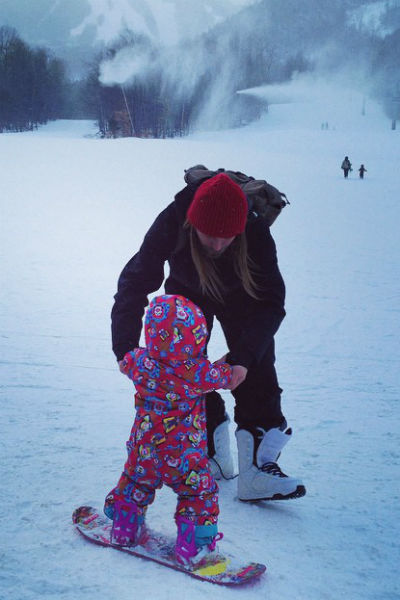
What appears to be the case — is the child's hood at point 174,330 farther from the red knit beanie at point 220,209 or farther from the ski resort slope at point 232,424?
the ski resort slope at point 232,424

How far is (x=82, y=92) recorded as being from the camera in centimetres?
4925

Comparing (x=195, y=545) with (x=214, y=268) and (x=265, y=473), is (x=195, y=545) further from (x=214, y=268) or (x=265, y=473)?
(x=214, y=268)

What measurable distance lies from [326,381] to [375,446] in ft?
2.53

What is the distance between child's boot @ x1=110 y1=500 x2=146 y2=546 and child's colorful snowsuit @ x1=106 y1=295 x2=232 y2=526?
0.02m

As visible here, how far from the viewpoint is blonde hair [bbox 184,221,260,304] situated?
6.39 ft

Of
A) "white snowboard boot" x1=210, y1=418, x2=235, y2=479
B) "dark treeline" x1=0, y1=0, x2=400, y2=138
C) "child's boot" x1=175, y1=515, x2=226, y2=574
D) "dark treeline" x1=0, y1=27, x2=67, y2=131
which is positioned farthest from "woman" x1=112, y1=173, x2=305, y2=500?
"dark treeline" x1=0, y1=27, x2=67, y2=131

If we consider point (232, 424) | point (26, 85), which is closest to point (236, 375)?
point (232, 424)

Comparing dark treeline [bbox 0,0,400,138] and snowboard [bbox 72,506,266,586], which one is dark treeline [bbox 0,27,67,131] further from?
snowboard [bbox 72,506,266,586]

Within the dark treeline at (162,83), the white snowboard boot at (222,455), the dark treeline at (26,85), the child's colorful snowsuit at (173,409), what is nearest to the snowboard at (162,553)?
the child's colorful snowsuit at (173,409)

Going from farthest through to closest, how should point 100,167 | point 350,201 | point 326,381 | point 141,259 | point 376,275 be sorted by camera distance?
point 100,167 → point 350,201 → point 376,275 → point 326,381 → point 141,259

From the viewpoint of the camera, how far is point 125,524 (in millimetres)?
1748

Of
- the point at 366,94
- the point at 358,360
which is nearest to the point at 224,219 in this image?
the point at 358,360

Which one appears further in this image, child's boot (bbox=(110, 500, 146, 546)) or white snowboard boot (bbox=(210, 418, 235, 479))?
white snowboard boot (bbox=(210, 418, 235, 479))

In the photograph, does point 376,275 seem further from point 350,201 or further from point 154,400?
point 350,201
